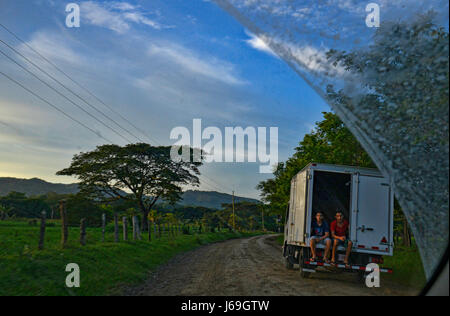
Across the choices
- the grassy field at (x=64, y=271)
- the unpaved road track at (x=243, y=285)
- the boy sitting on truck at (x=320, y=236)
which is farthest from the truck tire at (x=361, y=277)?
the grassy field at (x=64, y=271)

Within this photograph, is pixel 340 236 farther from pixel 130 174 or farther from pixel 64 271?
pixel 130 174

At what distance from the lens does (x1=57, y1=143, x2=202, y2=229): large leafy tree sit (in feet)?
127

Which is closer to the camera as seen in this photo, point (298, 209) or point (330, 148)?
point (298, 209)

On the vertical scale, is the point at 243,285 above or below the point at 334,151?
below

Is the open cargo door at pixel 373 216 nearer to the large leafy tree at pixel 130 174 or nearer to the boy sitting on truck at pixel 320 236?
the boy sitting on truck at pixel 320 236

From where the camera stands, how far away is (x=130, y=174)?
39.1m

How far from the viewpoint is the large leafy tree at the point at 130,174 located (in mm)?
38625

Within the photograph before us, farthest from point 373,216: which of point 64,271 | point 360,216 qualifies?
point 64,271

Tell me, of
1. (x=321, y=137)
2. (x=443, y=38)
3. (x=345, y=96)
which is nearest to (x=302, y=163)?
(x=321, y=137)

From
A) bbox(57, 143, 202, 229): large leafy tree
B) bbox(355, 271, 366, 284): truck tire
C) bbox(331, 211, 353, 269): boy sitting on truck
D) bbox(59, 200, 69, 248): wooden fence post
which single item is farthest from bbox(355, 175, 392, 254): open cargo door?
bbox(57, 143, 202, 229): large leafy tree

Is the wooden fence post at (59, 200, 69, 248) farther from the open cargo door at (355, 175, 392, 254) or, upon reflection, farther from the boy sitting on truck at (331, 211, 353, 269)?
the open cargo door at (355, 175, 392, 254)

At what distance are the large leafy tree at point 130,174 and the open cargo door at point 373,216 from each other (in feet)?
100

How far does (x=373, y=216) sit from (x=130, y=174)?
31458mm
